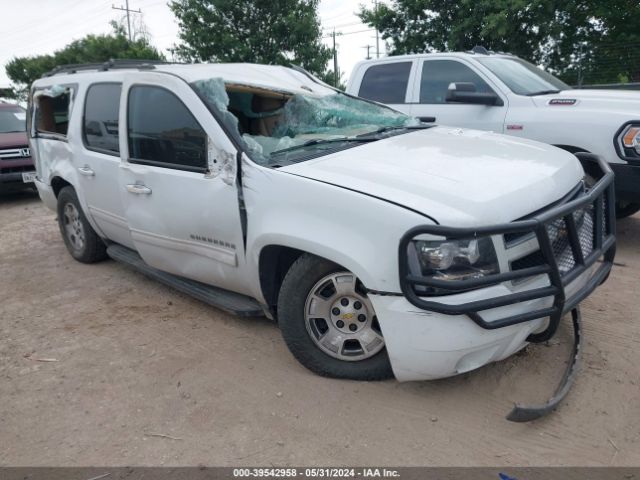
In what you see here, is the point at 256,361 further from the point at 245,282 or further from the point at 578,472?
the point at 578,472

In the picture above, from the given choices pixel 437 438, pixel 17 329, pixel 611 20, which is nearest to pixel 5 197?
pixel 17 329

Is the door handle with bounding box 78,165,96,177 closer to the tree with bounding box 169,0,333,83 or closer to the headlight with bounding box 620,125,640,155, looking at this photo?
the headlight with bounding box 620,125,640,155

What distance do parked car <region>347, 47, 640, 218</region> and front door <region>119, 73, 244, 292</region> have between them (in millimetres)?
2493

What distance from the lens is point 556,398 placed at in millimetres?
2572

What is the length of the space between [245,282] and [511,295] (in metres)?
1.60

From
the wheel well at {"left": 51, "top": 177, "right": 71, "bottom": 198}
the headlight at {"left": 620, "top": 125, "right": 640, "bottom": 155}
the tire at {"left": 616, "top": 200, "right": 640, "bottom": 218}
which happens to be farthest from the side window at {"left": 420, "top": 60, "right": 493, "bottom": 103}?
the wheel well at {"left": 51, "top": 177, "right": 71, "bottom": 198}

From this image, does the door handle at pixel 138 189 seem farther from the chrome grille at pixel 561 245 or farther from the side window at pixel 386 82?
the side window at pixel 386 82

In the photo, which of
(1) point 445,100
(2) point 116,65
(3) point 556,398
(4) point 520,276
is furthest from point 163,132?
(1) point 445,100

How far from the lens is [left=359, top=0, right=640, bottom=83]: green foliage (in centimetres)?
1321

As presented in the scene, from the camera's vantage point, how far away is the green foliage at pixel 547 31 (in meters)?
13.2

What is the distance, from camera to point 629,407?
8.67 feet

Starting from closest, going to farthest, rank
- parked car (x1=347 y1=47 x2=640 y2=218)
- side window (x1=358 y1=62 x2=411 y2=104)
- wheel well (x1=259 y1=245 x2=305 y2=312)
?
wheel well (x1=259 y1=245 x2=305 y2=312)
parked car (x1=347 y1=47 x2=640 y2=218)
side window (x1=358 y1=62 x2=411 y2=104)

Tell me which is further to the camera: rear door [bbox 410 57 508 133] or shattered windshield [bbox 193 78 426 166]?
rear door [bbox 410 57 508 133]

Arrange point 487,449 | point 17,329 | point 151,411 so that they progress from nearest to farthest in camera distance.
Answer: point 487,449
point 151,411
point 17,329
